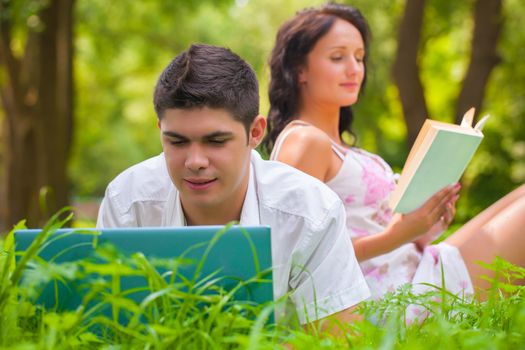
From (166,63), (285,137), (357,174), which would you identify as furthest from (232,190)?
(166,63)

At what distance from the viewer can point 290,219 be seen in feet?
8.34

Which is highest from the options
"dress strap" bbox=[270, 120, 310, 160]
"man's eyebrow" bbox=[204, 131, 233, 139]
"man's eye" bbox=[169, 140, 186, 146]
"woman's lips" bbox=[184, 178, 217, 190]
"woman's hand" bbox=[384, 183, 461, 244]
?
"man's eyebrow" bbox=[204, 131, 233, 139]

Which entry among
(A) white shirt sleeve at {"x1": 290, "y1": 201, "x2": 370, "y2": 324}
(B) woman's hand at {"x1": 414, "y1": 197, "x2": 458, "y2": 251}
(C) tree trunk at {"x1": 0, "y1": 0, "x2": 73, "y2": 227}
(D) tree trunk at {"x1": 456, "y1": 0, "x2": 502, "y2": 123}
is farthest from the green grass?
(D) tree trunk at {"x1": 456, "y1": 0, "x2": 502, "y2": 123}

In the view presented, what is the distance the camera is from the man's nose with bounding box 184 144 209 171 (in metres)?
2.39

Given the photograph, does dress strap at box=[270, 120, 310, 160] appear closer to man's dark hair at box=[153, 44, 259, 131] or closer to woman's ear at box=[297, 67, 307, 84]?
woman's ear at box=[297, 67, 307, 84]

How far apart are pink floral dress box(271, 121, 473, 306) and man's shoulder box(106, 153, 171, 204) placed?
836mm

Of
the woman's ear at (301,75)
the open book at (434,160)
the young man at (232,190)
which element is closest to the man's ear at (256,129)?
the young man at (232,190)

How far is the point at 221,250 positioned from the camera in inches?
75.9

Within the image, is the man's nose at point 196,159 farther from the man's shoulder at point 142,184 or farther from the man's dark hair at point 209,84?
the man's shoulder at point 142,184

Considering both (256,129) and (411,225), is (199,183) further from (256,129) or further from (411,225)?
(411,225)

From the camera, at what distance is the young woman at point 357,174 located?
3283mm

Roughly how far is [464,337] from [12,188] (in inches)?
404

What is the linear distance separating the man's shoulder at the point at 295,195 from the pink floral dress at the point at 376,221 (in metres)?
0.81

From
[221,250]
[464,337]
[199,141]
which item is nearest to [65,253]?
[221,250]
